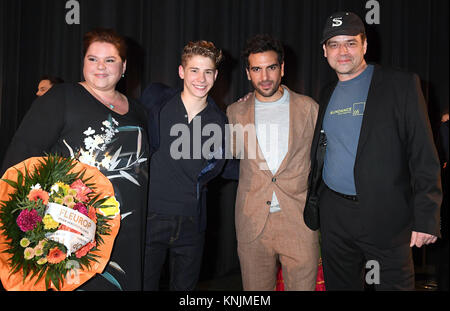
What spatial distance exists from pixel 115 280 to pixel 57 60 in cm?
249

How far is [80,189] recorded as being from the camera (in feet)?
4.72

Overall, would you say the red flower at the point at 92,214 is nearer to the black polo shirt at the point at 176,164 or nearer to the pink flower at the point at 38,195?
the pink flower at the point at 38,195

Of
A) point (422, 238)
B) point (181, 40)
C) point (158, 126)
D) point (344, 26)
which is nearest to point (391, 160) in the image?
point (422, 238)

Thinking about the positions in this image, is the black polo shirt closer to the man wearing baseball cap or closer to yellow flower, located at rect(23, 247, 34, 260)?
the man wearing baseball cap

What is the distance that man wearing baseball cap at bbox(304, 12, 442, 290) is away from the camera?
1809mm

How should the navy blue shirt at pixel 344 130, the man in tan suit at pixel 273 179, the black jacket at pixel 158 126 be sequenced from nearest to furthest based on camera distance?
the navy blue shirt at pixel 344 130 < the black jacket at pixel 158 126 < the man in tan suit at pixel 273 179

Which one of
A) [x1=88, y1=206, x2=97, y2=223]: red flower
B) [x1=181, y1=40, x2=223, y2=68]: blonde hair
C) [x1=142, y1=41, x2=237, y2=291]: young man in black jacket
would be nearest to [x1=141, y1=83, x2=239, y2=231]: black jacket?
[x1=142, y1=41, x2=237, y2=291]: young man in black jacket

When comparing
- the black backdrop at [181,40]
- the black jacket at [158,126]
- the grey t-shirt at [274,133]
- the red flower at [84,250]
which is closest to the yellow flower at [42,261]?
the red flower at [84,250]

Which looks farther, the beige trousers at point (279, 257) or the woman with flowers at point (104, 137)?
the beige trousers at point (279, 257)

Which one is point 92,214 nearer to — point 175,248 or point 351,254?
point 175,248

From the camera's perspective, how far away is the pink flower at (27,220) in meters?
1.30

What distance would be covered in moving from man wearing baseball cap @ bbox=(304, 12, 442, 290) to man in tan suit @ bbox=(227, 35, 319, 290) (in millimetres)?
135

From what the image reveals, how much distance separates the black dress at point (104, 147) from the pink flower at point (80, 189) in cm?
30

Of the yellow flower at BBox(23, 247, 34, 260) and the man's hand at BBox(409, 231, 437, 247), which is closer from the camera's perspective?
the yellow flower at BBox(23, 247, 34, 260)
